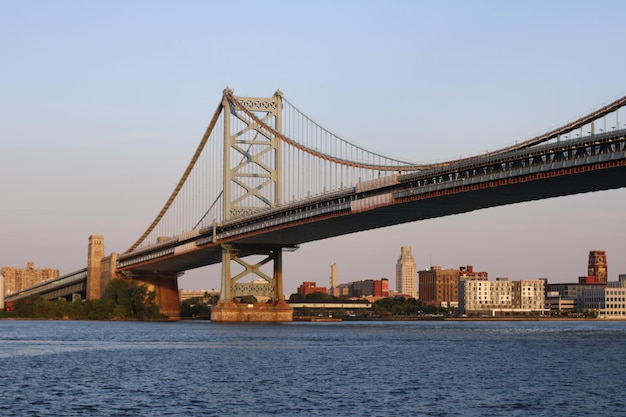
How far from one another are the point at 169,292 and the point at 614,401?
399ft

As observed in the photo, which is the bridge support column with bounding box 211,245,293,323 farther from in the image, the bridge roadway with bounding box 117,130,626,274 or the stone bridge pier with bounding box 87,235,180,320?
the stone bridge pier with bounding box 87,235,180,320

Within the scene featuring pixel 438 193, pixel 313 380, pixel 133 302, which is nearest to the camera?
pixel 313 380

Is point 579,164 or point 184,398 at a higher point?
point 579,164

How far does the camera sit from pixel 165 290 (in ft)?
494

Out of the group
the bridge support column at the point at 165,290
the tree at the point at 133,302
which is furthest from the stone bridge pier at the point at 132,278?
the tree at the point at 133,302

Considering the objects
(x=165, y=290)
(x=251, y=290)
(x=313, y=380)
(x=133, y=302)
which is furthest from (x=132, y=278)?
(x=313, y=380)

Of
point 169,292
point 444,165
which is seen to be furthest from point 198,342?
point 169,292

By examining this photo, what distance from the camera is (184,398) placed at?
34.2m

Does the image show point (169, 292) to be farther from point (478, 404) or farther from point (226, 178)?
point (478, 404)

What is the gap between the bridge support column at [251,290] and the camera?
351 feet

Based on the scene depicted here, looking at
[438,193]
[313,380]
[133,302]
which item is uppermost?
[438,193]

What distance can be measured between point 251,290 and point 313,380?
220 feet

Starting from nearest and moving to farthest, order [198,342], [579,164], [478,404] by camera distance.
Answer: [478,404] → [579,164] → [198,342]

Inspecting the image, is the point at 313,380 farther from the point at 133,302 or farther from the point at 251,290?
the point at 133,302
